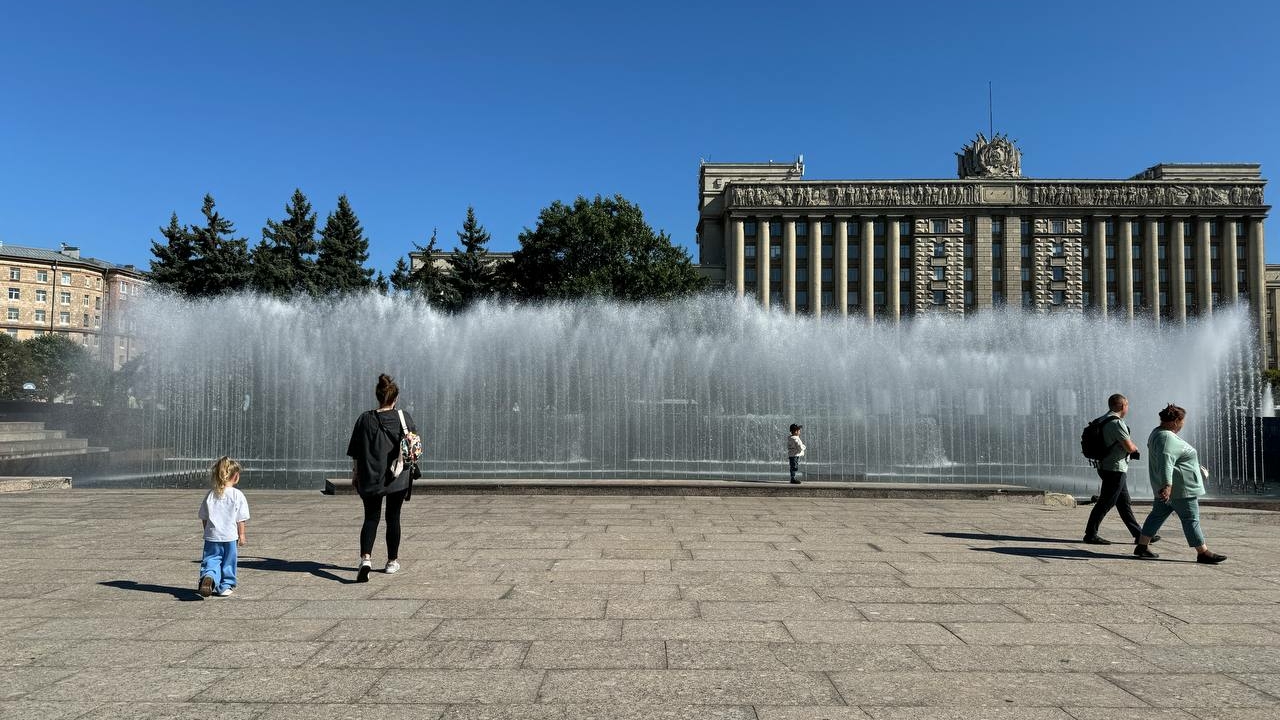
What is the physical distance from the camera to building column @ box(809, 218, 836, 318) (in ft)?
287

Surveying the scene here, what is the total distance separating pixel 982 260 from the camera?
8656 centimetres

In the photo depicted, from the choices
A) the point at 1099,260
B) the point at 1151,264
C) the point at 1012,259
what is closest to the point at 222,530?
the point at 1012,259

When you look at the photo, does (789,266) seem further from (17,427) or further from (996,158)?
(17,427)

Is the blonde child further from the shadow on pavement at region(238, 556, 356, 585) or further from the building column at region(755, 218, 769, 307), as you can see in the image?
the building column at region(755, 218, 769, 307)

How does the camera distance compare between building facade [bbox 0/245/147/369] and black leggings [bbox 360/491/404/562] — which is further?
building facade [bbox 0/245/147/369]

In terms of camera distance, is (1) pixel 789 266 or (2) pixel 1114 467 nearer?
(2) pixel 1114 467

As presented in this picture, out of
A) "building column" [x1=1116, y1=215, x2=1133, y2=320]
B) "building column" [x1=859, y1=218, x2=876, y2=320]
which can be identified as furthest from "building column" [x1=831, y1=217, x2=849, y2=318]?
"building column" [x1=1116, y1=215, x2=1133, y2=320]

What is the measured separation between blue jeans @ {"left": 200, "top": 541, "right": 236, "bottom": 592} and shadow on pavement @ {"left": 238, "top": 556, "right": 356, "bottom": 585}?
81 centimetres

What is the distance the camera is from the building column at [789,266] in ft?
286

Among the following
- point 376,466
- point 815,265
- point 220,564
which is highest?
point 815,265

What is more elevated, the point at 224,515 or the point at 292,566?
the point at 224,515

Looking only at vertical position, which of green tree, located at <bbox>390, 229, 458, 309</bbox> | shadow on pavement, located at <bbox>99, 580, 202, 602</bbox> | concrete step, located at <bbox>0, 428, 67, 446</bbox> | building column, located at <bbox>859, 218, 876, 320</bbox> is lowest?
shadow on pavement, located at <bbox>99, 580, 202, 602</bbox>

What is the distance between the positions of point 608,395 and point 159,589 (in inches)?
748

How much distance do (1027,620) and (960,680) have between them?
170 centimetres
